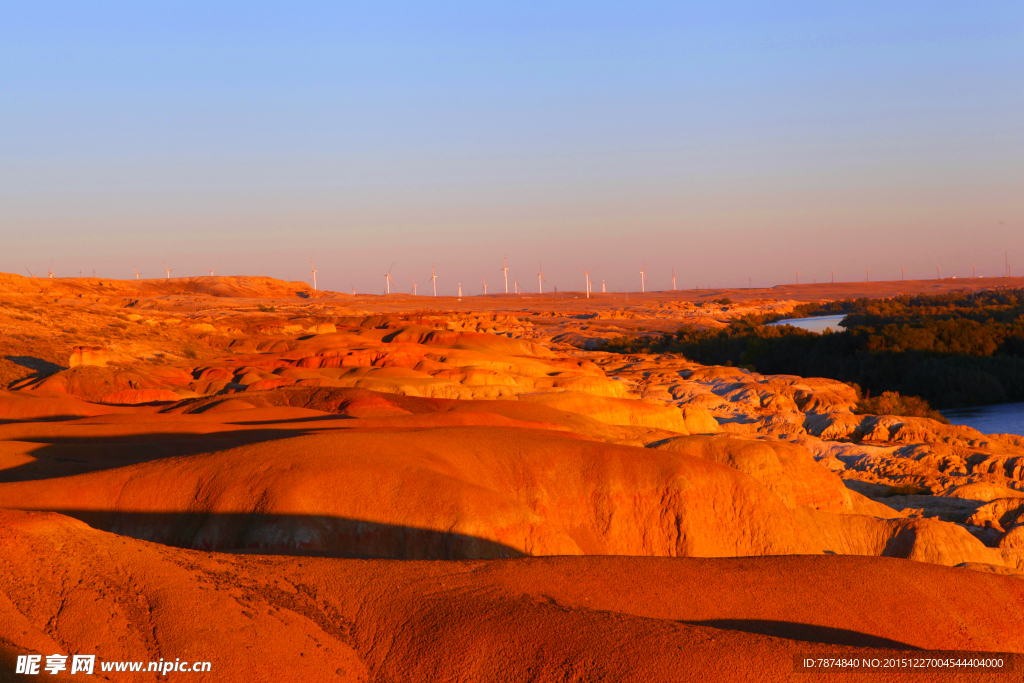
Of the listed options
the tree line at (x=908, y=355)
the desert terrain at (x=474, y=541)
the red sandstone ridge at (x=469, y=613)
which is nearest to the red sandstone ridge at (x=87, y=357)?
the desert terrain at (x=474, y=541)

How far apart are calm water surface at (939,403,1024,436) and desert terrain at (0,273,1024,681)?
438 inches

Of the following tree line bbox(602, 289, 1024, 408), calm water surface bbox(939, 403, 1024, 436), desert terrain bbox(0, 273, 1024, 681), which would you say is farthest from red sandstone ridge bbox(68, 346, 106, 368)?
tree line bbox(602, 289, 1024, 408)

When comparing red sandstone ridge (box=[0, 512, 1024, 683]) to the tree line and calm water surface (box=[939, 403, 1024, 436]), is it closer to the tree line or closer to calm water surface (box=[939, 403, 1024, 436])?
calm water surface (box=[939, 403, 1024, 436])

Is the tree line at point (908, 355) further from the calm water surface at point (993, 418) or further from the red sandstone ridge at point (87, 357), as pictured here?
the red sandstone ridge at point (87, 357)

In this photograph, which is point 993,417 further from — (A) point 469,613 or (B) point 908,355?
(A) point 469,613

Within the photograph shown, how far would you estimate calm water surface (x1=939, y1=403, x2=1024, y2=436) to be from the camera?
121 feet

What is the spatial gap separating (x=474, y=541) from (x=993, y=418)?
3873cm

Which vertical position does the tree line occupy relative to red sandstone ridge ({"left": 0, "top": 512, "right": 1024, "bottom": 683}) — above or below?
below

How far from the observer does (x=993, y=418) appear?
1571 inches

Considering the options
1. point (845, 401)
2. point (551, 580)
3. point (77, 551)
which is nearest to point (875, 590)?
point (551, 580)

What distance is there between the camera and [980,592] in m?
9.16

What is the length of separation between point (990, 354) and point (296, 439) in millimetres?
50057

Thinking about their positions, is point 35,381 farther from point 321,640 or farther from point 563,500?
point 321,640

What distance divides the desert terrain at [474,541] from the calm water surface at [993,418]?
1114cm
